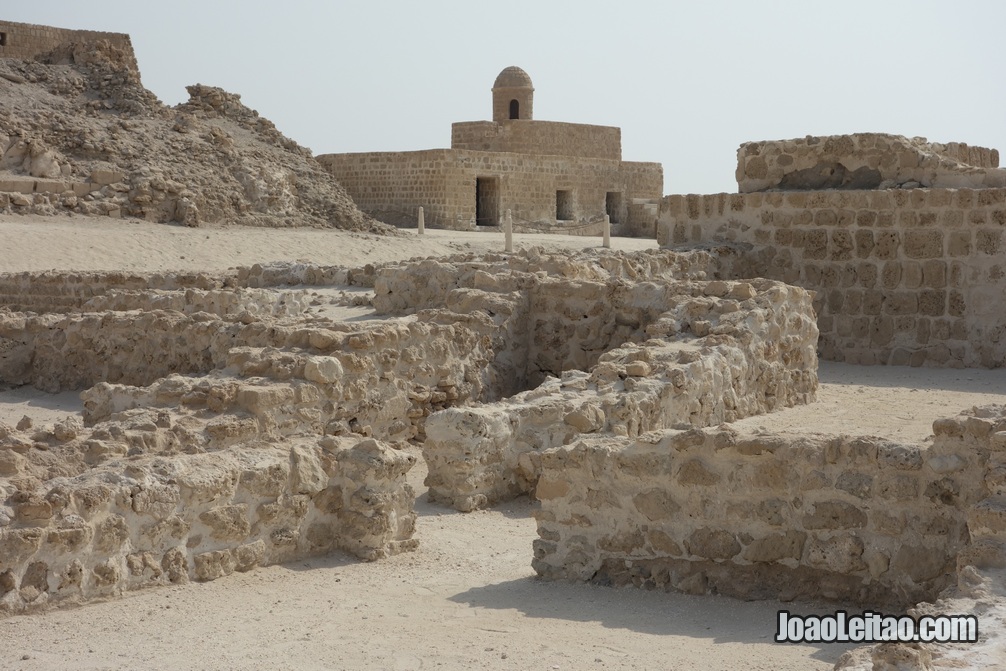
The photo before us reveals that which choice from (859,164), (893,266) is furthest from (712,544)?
(859,164)

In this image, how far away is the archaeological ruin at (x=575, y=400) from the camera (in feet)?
14.9

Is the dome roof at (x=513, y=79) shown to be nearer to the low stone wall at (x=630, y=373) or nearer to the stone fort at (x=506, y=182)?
the stone fort at (x=506, y=182)

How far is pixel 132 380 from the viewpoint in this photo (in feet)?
33.7

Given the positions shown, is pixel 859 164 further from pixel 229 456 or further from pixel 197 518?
pixel 197 518

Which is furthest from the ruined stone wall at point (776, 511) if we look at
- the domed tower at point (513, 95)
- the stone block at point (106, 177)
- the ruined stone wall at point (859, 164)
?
the domed tower at point (513, 95)

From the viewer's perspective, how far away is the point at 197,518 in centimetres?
493

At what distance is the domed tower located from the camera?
41219mm

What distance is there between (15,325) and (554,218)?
78.3ft

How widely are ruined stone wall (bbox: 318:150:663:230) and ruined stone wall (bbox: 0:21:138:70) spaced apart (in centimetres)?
614

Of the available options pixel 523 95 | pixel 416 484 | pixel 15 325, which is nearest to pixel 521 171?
pixel 523 95

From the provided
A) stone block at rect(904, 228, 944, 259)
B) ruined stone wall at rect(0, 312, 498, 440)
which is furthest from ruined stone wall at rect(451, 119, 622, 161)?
ruined stone wall at rect(0, 312, 498, 440)

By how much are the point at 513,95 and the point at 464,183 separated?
10.3 m

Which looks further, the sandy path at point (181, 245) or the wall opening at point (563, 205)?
the wall opening at point (563, 205)

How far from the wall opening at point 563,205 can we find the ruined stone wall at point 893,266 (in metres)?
22.7
